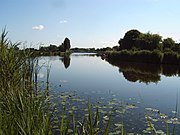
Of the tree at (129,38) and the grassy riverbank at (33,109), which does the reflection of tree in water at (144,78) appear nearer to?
the grassy riverbank at (33,109)

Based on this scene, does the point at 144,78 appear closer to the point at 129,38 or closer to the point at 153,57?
the point at 153,57

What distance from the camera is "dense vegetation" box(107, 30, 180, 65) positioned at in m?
32.4


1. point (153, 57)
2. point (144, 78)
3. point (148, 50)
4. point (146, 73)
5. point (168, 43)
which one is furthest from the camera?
point (168, 43)

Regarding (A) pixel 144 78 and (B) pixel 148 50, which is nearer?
(A) pixel 144 78

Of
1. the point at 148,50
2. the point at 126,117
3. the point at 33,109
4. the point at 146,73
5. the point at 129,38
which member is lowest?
the point at 126,117

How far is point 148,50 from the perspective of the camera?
123ft

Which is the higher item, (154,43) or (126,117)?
(154,43)

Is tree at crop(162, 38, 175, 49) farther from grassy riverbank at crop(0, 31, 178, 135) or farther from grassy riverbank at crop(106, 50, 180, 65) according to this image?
grassy riverbank at crop(0, 31, 178, 135)

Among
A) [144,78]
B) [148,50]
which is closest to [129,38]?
[148,50]

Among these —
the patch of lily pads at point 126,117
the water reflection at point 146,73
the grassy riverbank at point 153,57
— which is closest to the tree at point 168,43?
the grassy riverbank at point 153,57

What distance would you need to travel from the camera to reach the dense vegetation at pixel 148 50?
32438mm

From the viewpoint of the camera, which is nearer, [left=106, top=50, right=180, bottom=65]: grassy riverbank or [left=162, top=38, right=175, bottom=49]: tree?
[left=106, top=50, right=180, bottom=65]: grassy riverbank

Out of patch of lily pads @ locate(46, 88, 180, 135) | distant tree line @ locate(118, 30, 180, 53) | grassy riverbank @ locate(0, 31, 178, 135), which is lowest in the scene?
patch of lily pads @ locate(46, 88, 180, 135)

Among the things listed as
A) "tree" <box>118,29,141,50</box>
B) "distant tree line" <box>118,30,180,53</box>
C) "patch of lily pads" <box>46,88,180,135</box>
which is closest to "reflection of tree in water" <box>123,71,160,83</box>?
"patch of lily pads" <box>46,88,180,135</box>
